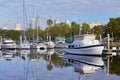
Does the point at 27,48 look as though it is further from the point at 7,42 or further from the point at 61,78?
the point at 61,78

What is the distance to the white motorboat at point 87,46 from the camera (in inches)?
3022

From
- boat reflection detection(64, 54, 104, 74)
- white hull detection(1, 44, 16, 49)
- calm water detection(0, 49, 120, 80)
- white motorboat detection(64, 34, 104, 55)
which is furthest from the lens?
white hull detection(1, 44, 16, 49)

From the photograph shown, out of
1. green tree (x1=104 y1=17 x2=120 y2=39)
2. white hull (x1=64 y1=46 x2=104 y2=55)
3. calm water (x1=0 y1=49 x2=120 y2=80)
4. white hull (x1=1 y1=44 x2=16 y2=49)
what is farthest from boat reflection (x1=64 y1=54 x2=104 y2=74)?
green tree (x1=104 y1=17 x2=120 y2=39)

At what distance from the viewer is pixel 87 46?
77188 millimetres

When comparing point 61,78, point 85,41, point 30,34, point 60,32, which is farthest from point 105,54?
point 60,32

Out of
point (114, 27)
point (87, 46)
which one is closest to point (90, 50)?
point (87, 46)

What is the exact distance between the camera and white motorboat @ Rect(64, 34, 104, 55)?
7675 cm

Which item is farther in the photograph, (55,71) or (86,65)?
(86,65)

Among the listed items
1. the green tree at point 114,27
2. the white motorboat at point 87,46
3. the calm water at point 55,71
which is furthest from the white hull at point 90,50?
the green tree at point 114,27

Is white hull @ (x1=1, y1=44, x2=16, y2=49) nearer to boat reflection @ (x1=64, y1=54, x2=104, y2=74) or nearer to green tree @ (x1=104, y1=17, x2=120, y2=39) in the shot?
green tree @ (x1=104, y1=17, x2=120, y2=39)

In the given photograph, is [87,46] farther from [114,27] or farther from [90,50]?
[114,27]

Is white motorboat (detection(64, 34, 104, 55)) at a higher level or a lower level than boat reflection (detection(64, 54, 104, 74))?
higher

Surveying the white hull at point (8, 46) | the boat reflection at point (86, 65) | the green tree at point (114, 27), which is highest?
the green tree at point (114, 27)

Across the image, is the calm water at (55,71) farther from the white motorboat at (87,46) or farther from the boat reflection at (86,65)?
the white motorboat at (87,46)
